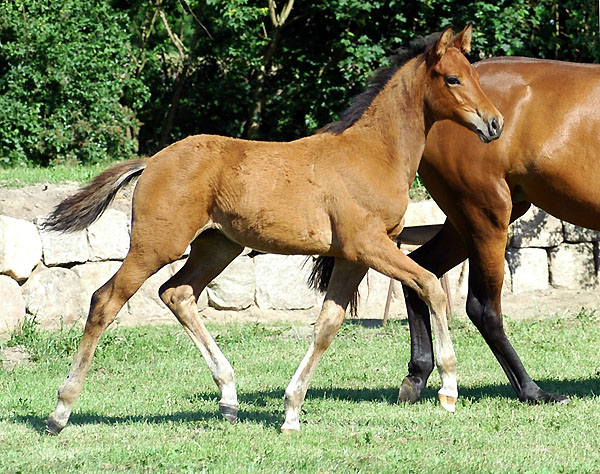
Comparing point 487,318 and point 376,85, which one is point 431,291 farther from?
point 487,318

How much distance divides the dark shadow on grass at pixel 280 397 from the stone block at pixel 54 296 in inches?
130

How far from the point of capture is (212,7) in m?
13.7

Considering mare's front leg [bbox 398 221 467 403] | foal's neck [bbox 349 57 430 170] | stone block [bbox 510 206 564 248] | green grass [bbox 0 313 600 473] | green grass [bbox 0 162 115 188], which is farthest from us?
stone block [bbox 510 206 564 248]

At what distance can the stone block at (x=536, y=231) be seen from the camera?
11531 mm

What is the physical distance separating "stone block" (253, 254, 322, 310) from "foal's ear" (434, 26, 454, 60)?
18.5 feet

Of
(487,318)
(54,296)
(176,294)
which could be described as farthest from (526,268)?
Answer: (176,294)

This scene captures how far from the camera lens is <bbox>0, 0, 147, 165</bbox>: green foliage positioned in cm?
1266

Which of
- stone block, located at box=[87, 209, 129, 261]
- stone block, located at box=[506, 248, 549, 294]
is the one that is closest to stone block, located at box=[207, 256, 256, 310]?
stone block, located at box=[87, 209, 129, 261]

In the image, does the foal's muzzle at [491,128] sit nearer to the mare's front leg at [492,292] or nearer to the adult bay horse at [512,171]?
the adult bay horse at [512,171]

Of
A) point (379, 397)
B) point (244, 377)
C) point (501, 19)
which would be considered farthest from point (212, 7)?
point (379, 397)

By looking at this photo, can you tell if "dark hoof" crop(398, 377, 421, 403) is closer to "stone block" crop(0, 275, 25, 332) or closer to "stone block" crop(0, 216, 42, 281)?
"stone block" crop(0, 275, 25, 332)

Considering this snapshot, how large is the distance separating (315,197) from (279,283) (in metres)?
5.68

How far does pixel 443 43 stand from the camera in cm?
523

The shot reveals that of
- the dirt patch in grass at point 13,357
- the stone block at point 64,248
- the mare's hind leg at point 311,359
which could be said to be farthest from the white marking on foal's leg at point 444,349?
the stone block at point 64,248
